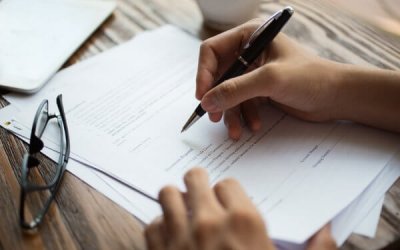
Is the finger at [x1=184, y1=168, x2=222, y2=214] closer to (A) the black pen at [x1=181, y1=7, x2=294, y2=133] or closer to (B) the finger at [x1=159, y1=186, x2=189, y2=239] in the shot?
(B) the finger at [x1=159, y1=186, x2=189, y2=239]

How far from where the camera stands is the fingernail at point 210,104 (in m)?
0.56

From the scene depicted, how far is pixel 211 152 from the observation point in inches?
22.2

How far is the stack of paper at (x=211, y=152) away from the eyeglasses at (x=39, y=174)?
0.01 m

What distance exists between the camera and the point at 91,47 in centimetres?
79

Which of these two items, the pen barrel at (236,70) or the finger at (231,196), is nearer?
the finger at (231,196)

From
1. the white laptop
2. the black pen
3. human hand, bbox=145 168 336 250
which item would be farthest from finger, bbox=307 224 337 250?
the white laptop

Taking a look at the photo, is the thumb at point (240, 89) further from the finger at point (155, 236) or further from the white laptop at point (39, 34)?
the white laptop at point (39, 34)

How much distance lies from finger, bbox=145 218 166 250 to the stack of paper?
0.15ft

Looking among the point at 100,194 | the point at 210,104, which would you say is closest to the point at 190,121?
the point at 210,104

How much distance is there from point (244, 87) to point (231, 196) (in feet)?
0.54

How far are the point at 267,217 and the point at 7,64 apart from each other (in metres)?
0.52

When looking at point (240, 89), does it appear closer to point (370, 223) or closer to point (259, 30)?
point (259, 30)

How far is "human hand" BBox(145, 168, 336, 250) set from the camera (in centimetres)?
41

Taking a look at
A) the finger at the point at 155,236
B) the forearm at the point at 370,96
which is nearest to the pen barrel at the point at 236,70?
the forearm at the point at 370,96
